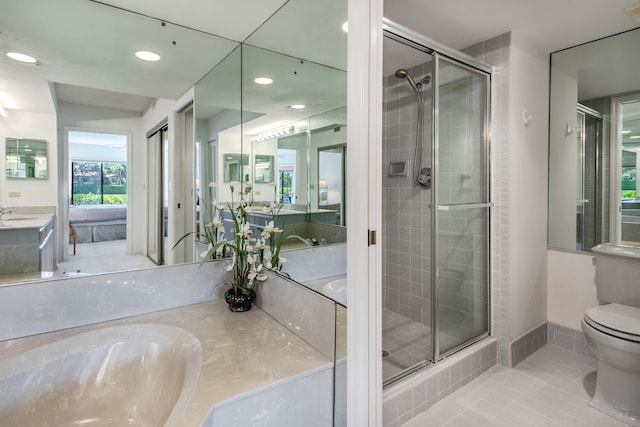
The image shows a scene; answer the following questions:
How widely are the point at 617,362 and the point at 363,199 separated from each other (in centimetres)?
174

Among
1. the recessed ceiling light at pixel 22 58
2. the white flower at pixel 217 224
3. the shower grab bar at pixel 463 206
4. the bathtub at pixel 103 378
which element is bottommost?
the bathtub at pixel 103 378

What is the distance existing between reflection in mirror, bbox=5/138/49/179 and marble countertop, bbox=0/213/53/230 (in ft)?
0.52

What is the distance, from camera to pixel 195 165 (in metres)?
1.85

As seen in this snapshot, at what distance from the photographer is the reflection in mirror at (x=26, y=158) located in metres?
1.33

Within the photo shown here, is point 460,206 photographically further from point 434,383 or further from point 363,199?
point 363,199

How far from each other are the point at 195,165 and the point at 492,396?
2.17m

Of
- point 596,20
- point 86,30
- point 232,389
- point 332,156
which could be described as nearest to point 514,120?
point 596,20

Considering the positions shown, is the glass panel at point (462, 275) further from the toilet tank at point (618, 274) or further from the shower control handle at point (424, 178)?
the toilet tank at point (618, 274)

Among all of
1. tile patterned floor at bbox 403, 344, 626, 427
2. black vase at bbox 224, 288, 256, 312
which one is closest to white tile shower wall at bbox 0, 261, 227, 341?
black vase at bbox 224, 288, 256, 312

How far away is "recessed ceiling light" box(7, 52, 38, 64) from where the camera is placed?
1.32 meters

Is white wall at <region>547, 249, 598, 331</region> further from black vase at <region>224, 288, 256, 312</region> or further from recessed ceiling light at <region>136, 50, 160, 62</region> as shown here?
recessed ceiling light at <region>136, 50, 160, 62</region>

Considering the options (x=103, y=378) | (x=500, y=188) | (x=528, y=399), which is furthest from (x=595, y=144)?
(x=103, y=378)

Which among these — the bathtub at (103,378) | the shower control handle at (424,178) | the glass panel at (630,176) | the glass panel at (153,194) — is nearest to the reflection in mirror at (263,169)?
the glass panel at (153,194)

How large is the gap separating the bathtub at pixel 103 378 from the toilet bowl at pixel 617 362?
208 cm
